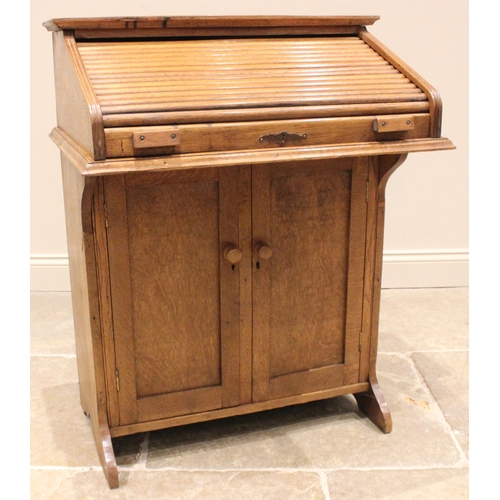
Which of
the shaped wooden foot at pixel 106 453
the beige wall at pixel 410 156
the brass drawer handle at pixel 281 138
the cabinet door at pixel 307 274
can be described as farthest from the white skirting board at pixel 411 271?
the brass drawer handle at pixel 281 138

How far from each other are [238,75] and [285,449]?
57.3 inches

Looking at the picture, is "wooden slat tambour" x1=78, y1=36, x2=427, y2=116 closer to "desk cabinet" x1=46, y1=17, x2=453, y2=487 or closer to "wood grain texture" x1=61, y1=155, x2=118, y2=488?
"desk cabinet" x1=46, y1=17, x2=453, y2=487

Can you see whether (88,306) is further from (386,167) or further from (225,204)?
(386,167)

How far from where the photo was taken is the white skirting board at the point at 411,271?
446 cm

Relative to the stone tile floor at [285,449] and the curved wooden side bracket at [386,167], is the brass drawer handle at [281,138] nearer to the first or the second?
the curved wooden side bracket at [386,167]

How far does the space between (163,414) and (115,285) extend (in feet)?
1.84

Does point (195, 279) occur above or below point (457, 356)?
above

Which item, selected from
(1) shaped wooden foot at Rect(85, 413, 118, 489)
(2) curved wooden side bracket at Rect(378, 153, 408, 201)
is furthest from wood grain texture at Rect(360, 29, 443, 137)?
(1) shaped wooden foot at Rect(85, 413, 118, 489)

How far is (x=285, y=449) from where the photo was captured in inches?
113

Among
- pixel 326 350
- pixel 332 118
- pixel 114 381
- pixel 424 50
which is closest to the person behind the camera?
pixel 332 118

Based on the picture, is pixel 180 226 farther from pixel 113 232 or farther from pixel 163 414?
pixel 163 414

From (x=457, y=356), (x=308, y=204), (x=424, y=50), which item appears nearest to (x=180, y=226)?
(x=308, y=204)

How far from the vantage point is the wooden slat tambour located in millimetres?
2322

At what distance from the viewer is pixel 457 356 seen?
12.1 ft
